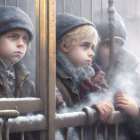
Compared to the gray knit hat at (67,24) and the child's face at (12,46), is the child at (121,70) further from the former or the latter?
the child's face at (12,46)

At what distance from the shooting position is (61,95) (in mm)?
1810

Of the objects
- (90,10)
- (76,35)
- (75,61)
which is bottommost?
(75,61)

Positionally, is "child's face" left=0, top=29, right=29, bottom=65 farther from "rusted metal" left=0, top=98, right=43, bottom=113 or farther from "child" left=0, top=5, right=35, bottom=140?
"rusted metal" left=0, top=98, right=43, bottom=113

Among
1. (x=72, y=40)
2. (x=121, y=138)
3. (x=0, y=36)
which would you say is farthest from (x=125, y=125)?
(x=0, y=36)

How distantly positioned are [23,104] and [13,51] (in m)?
0.34

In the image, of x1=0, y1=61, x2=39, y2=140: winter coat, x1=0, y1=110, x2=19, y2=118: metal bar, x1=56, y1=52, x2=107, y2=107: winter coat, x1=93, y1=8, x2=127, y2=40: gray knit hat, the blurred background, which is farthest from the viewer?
x1=93, y1=8, x2=127, y2=40: gray knit hat

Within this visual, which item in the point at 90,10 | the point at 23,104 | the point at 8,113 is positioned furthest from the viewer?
the point at 90,10

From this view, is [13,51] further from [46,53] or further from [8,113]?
[8,113]

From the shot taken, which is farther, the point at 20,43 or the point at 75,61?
the point at 75,61

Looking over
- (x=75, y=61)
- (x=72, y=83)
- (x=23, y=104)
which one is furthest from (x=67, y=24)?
(x=23, y=104)

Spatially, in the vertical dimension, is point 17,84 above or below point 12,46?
below

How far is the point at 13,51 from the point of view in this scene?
1.65 meters

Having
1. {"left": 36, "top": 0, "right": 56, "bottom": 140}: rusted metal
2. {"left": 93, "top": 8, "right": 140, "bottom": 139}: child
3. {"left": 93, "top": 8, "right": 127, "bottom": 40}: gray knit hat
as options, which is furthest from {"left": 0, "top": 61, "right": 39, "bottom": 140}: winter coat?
{"left": 93, "top": 8, "right": 127, "bottom": 40}: gray knit hat

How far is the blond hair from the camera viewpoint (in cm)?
189
